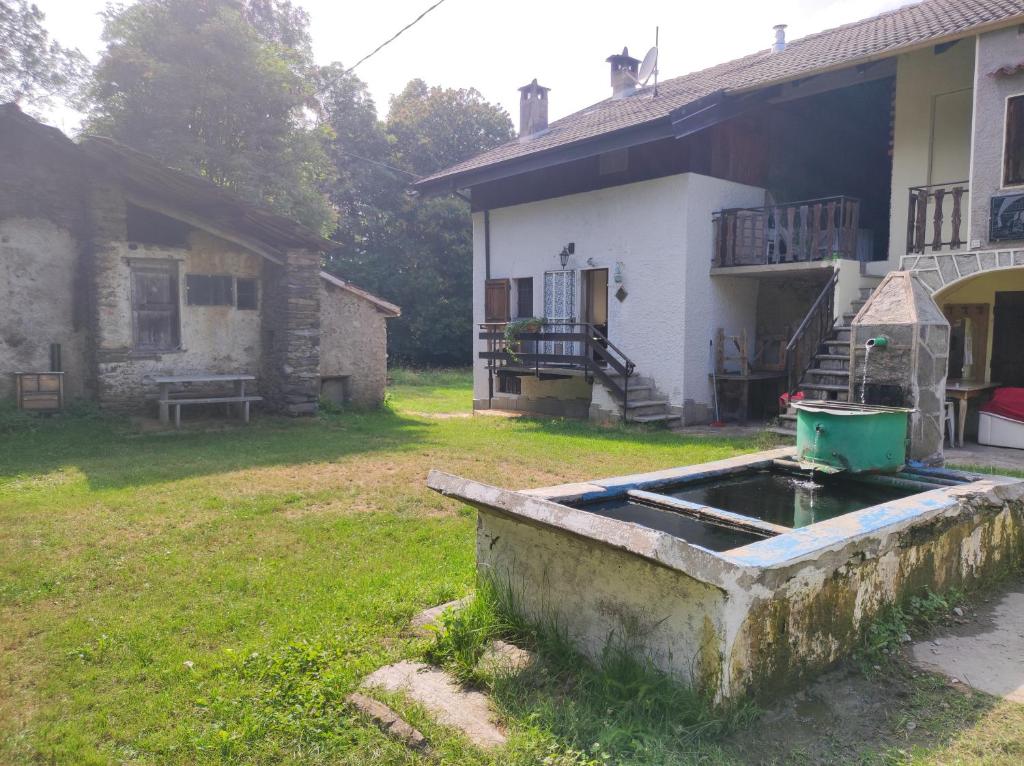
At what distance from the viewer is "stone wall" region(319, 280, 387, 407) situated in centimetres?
1415

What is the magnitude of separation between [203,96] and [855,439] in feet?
63.3

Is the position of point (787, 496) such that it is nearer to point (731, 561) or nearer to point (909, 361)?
point (909, 361)

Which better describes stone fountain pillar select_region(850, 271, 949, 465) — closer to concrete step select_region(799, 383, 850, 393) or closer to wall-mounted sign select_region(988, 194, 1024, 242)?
concrete step select_region(799, 383, 850, 393)

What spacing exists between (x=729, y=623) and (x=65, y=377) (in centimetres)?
1189

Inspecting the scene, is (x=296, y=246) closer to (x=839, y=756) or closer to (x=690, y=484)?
(x=690, y=484)

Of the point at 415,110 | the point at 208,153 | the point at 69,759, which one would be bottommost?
the point at 69,759

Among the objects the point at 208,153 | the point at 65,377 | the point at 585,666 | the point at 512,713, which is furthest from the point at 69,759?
the point at 208,153

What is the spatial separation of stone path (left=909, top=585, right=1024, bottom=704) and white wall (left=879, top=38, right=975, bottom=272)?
28.3 ft

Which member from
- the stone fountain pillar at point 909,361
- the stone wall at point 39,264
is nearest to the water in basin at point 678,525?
the stone fountain pillar at point 909,361

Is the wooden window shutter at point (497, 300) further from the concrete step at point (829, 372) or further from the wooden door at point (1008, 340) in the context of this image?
the wooden door at point (1008, 340)

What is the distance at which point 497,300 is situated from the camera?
54.4ft

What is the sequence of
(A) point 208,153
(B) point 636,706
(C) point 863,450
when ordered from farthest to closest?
(A) point 208,153, (C) point 863,450, (B) point 636,706

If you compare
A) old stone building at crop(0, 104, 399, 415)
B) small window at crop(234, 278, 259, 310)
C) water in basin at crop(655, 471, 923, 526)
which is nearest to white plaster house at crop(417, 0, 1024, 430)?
old stone building at crop(0, 104, 399, 415)

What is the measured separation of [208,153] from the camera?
19188 millimetres
